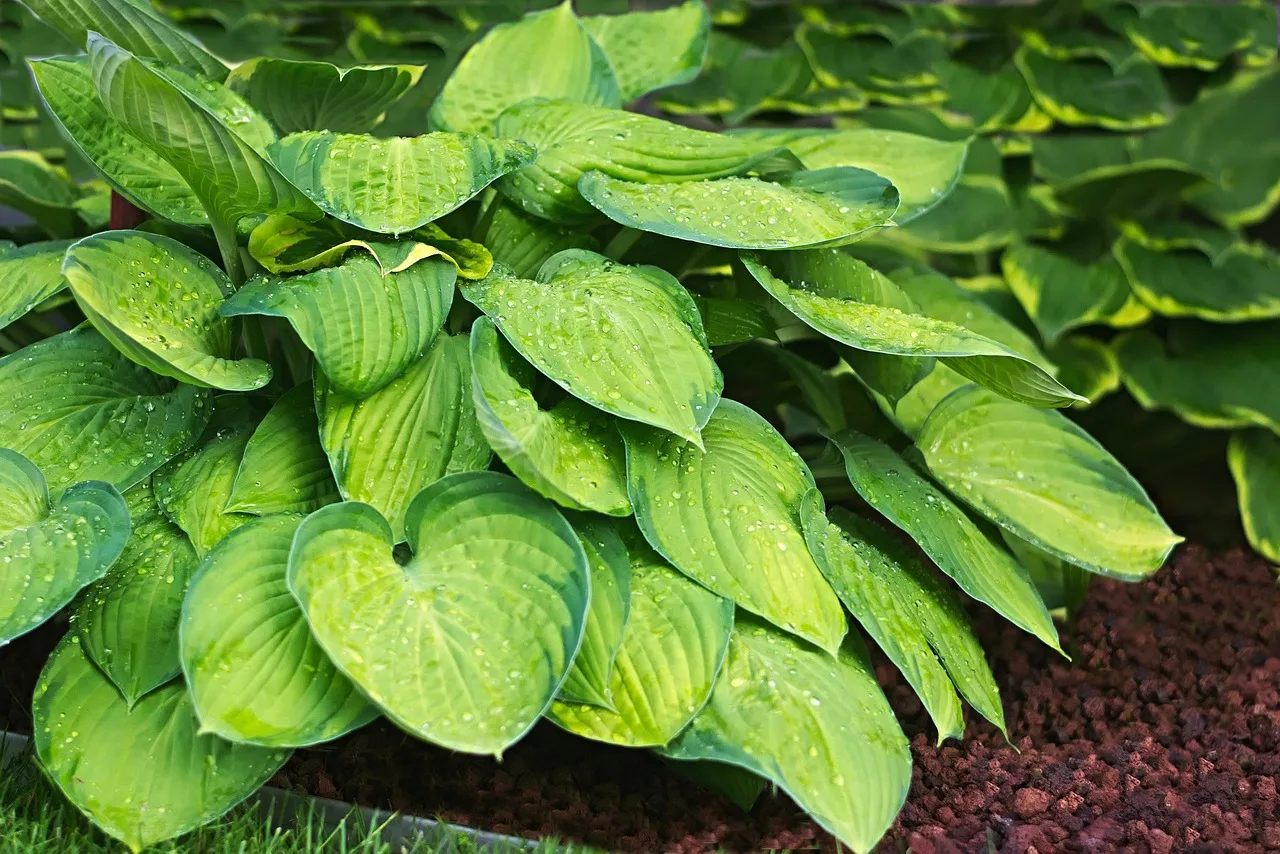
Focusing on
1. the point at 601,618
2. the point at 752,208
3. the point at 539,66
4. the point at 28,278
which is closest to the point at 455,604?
the point at 601,618

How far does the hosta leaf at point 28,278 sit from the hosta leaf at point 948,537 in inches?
41.8

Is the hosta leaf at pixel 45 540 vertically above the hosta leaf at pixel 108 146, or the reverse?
the hosta leaf at pixel 108 146

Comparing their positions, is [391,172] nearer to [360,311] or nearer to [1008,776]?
[360,311]

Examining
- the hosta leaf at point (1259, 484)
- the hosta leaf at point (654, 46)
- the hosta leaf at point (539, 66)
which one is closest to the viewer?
the hosta leaf at point (539, 66)

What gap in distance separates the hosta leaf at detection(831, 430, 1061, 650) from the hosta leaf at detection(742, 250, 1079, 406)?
0.17 m

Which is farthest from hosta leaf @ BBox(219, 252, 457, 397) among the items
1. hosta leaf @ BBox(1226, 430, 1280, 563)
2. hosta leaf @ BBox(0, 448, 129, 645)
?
hosta leaf @ BBox(1226, 430, 1280, 563)

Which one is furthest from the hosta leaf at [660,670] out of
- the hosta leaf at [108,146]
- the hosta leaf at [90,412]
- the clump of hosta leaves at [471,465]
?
the hosta leaf at [108,146]

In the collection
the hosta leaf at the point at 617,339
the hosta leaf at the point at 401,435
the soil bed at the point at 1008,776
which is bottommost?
the soil bed at the point at 1008,776

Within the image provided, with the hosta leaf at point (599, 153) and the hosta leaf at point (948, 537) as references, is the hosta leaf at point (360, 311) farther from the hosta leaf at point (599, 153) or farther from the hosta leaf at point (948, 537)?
the hosta leaf at point (948, 537)

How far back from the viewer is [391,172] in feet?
4.19

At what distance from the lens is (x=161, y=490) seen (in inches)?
51.6

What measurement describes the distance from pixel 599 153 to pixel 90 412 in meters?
0.73

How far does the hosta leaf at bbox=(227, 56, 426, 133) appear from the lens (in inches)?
57.4

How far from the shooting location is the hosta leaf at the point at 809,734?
1062 mm
